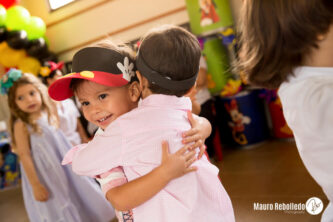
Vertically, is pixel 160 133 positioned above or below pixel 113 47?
below

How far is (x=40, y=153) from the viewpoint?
229 cm

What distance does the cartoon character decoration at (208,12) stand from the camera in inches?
123

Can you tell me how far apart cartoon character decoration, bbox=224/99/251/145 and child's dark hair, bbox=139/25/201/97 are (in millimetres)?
2499

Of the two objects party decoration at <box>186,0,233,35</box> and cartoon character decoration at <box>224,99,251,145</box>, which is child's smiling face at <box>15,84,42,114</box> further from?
cartoon character decoration at <box>224,99,251,145</box>

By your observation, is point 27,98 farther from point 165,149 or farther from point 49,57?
point 49,57

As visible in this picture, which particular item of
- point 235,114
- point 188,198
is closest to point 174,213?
point 188,198

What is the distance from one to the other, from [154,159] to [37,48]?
3959 millimetres

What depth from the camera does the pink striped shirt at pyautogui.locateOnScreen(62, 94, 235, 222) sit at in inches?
33.2

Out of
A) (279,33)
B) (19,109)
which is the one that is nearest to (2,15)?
(19,109)

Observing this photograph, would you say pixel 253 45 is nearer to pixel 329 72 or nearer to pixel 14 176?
pixel 329 72

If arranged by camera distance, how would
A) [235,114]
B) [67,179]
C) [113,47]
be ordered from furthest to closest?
[235,114] < [67,179] < [113,47]

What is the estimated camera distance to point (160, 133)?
2.81ft

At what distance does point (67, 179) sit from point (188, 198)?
5.95 ft

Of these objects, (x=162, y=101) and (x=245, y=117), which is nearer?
(x=162, y=101)
